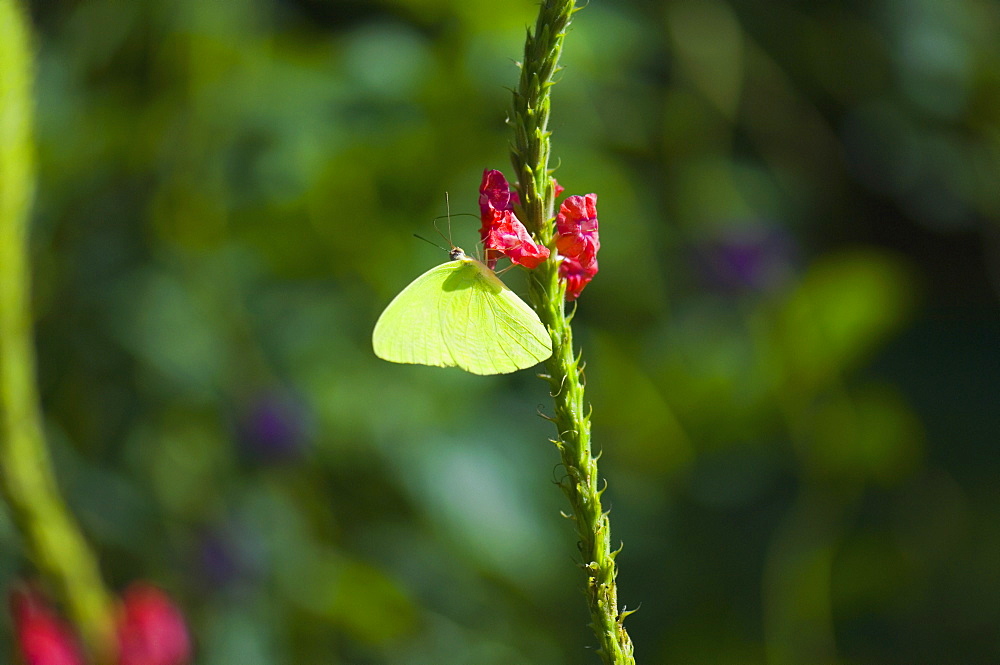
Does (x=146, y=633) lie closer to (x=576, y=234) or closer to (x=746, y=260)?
(x=576, y=234)

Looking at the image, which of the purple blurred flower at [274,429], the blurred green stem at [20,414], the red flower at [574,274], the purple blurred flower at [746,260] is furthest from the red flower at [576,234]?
the purple blurred flower at [746,260]

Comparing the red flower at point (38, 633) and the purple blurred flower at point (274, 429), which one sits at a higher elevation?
the red flower at point (38, 633)

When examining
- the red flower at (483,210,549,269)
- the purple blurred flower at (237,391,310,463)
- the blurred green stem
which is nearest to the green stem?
the red flower at (483,210,549,269)

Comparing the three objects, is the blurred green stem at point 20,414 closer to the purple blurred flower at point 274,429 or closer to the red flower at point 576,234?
the red flower at point 576,234

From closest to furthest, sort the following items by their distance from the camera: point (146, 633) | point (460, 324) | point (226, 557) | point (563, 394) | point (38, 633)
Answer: point (563, 394) < point (460, 324) < point (38, 633) < point (146, 633) < point (226, 557)

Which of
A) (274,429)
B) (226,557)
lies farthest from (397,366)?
(226,557)

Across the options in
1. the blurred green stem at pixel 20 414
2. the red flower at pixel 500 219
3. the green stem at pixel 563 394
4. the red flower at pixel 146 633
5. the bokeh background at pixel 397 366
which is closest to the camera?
the green stem at pixel 563 394

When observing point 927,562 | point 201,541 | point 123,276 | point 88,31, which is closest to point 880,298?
point 927,562
